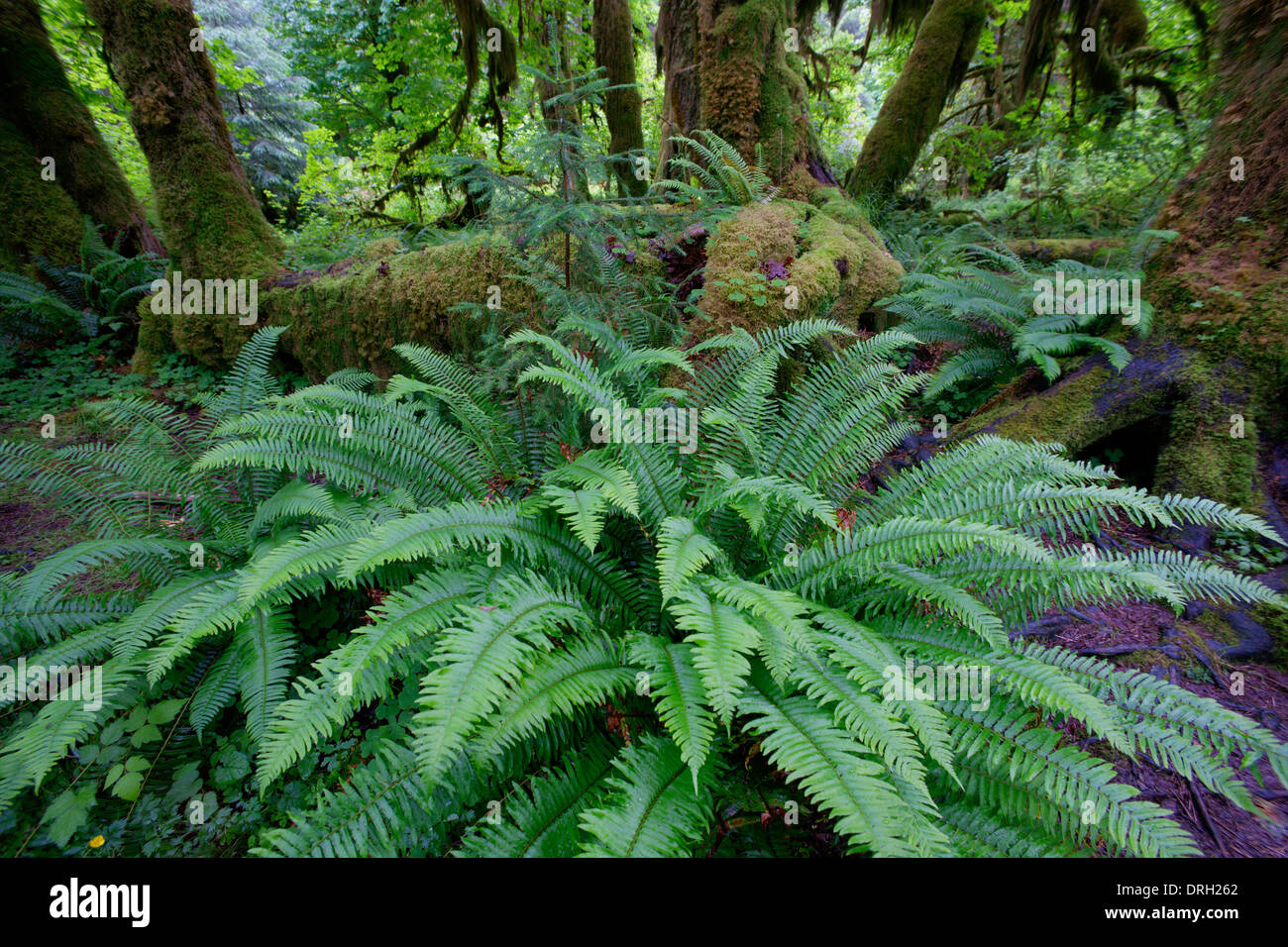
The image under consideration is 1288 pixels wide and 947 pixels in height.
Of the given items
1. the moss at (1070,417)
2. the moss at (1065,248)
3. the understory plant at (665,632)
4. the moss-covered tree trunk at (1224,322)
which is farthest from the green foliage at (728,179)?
the moss at (1065,248)

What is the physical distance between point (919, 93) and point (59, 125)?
417 inches

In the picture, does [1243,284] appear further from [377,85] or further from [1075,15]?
[377,85]

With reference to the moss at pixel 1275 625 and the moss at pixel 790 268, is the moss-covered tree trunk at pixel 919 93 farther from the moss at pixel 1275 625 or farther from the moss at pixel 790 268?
the moss at pixel 1275 625

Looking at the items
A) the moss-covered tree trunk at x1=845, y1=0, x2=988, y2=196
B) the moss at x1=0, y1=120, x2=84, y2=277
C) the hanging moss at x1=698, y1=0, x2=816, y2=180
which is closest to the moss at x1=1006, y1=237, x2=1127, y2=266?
the moss-covered tree trunk at x1=845, y1=0, x2=988, y2=196

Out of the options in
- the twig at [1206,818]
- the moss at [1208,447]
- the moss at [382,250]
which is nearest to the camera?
the twig at [1206,818]

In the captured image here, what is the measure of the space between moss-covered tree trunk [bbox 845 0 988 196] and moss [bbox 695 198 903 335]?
13.6ft

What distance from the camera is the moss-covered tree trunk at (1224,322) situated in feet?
9.20

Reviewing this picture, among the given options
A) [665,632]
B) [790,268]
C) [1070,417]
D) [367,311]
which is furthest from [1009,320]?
[367,311]

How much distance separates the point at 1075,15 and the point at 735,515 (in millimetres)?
10117

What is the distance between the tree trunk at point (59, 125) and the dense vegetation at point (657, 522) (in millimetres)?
1413

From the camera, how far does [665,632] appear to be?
2320 millimetres

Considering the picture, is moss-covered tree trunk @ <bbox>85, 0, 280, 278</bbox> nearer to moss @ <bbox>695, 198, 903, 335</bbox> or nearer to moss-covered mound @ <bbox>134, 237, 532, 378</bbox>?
moss-covered mound @ <bbox>134, 237, 532, 378</bbox>

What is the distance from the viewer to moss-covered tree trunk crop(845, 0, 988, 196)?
7.15 metres
